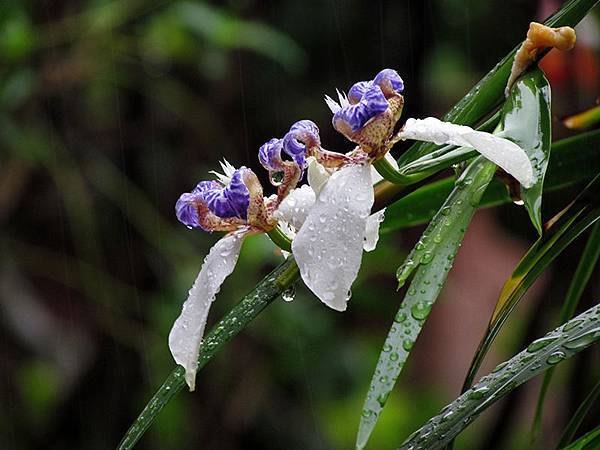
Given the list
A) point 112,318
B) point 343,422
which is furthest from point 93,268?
point 343,422

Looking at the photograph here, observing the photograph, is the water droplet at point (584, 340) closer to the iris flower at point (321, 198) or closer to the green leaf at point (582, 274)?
the iris flower at point (321, 198)

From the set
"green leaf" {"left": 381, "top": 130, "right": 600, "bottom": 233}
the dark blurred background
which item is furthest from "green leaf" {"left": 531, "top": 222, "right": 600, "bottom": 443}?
the dark blurred background

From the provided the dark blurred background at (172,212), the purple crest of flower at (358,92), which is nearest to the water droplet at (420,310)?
the purple crest of flower at (358,92)

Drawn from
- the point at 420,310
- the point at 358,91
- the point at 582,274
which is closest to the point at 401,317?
the point at 420,310

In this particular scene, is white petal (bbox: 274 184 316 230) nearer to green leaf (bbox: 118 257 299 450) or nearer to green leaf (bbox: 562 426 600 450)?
green leaf (bbox: 118 257 299 450)

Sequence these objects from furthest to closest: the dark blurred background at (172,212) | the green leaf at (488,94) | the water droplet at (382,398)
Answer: the dark blurred background at (172,212), the green leaf at (488,94), the water droplet at (382,398)

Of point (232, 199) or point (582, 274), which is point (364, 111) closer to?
point (232, 199)

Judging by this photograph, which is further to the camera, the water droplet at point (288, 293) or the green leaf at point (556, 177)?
the green leaf at point (556, 177)
